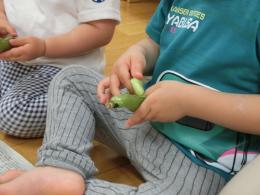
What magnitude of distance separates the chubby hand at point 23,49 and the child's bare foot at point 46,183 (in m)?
0.33

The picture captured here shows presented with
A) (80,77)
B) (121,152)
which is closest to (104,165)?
(121,152)

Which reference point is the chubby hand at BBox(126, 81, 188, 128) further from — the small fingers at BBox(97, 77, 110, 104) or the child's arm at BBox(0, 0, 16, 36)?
the child's arm at BBox(0, 0, 16, 36)

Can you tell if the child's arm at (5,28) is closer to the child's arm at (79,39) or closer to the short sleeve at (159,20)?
the child's arm at (79,39)

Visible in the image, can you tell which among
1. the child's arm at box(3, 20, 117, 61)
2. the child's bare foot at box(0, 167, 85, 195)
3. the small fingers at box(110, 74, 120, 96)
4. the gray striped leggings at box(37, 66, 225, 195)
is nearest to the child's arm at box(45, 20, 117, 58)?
the child's arm at box(3, 20, 117, 61)

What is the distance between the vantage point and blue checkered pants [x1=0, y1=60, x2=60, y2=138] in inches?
33.9

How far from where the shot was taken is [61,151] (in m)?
0.63

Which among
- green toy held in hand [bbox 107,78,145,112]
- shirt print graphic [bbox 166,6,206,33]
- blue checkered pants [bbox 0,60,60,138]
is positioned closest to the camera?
green toy held in hand [bbox 107,78,145,112]

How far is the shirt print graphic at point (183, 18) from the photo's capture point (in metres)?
0.67

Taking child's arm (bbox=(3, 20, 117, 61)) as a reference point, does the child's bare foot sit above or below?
below

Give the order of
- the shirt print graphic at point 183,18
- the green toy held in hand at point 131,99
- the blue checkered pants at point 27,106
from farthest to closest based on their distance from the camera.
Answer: the blue checkered pants at point 27,106, the shirt print graphic at point 183,18, the green toy held in hand at point 131,99

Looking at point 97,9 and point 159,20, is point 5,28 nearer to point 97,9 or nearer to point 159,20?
point 97,9

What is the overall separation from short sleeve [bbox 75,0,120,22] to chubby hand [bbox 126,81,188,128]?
354 millimetres

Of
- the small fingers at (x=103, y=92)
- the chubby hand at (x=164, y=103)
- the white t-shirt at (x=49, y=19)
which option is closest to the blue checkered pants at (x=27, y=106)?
the white t-shirt at (x=49, y=19)

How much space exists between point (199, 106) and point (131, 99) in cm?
10
